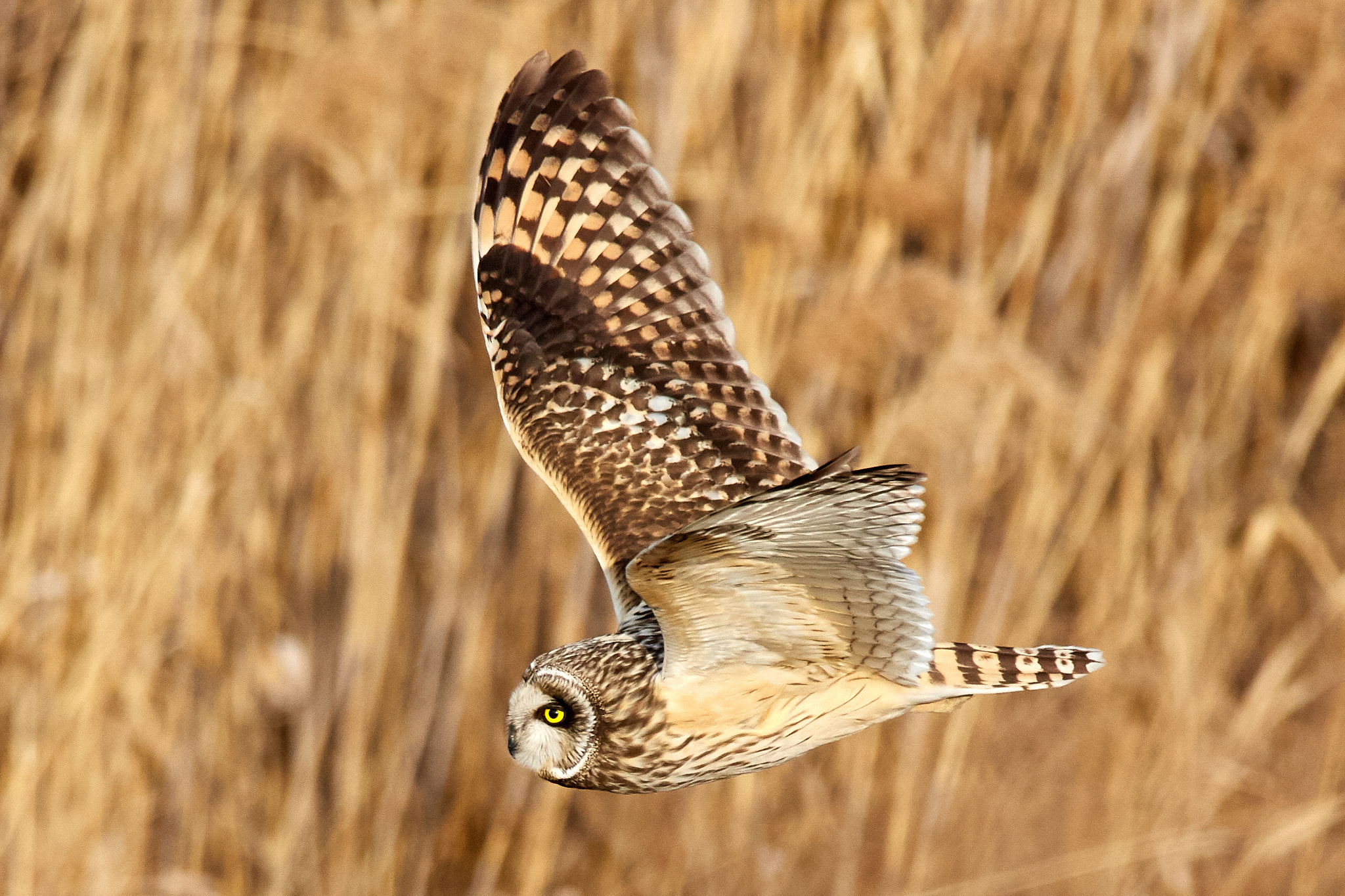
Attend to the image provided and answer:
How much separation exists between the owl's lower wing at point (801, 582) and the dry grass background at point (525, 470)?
0.82 metres

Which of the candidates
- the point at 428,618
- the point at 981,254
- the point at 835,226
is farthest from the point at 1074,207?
the point at 428,618

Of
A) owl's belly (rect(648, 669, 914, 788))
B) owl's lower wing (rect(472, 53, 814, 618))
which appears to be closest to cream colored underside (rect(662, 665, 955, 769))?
owl's belly (rect(648, 669, 914, 788))

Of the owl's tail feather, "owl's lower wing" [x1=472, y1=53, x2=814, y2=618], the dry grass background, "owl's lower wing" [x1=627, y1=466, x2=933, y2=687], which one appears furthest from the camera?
the dry grass background

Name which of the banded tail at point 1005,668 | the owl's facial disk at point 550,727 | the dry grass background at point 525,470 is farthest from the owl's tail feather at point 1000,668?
the dry grass background at point 525,470

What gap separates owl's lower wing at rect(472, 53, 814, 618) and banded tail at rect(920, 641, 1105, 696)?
37cm

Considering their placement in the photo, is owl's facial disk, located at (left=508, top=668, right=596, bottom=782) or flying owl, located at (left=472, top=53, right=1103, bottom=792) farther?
owl's facial disk, located at (left=508, top=668, right=596, bottom=782)

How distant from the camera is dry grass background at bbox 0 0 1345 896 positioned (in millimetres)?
2291

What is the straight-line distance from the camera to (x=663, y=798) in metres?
2.39

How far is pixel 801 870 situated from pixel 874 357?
33.4 inches

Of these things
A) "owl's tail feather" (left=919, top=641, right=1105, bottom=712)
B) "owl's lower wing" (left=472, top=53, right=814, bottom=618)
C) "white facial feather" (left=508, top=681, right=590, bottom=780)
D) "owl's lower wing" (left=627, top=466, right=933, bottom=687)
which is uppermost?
"owl's lower wing" (left=472, top=53, right=814, bottom=618)

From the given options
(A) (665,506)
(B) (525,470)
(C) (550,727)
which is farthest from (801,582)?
(B) (525,470)

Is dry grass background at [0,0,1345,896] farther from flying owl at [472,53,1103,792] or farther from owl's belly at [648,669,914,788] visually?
owl's belly at [648,669,914,788]

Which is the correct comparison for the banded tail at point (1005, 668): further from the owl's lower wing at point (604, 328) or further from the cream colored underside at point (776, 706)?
the owl's lower wing at point (604, 328)

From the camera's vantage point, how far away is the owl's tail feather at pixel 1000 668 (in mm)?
1449
